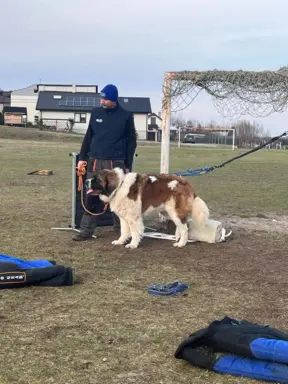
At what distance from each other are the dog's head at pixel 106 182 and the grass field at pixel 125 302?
816 mm

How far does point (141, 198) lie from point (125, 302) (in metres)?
2.63

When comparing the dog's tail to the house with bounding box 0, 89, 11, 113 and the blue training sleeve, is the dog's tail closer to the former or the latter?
the blue training sleeve

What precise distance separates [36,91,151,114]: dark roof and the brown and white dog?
72.0m

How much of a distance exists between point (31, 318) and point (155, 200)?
340 centimetres

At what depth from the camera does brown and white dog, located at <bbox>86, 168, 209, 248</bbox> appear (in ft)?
24.6

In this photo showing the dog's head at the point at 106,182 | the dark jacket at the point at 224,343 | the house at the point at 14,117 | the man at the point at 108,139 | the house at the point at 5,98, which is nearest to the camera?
the dark jacket at the point at 224,343

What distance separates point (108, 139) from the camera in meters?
7.96

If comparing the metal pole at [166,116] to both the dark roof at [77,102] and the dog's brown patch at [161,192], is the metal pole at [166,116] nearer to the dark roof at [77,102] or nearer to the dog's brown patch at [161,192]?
the dog's brown patch at [161,192]

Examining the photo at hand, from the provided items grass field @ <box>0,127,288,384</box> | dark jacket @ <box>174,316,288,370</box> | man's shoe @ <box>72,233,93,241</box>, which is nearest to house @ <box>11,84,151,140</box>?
A: grass field @ <box>0,127,288,384</box>

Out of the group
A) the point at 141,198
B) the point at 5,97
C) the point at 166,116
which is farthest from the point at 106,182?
the point at 5,97

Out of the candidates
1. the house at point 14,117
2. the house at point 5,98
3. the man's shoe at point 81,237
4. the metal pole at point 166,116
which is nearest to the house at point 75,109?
the house at point 14,117

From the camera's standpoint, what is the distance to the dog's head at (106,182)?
7462mm

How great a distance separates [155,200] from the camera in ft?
25.2

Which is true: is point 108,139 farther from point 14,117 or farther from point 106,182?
point 14,117
